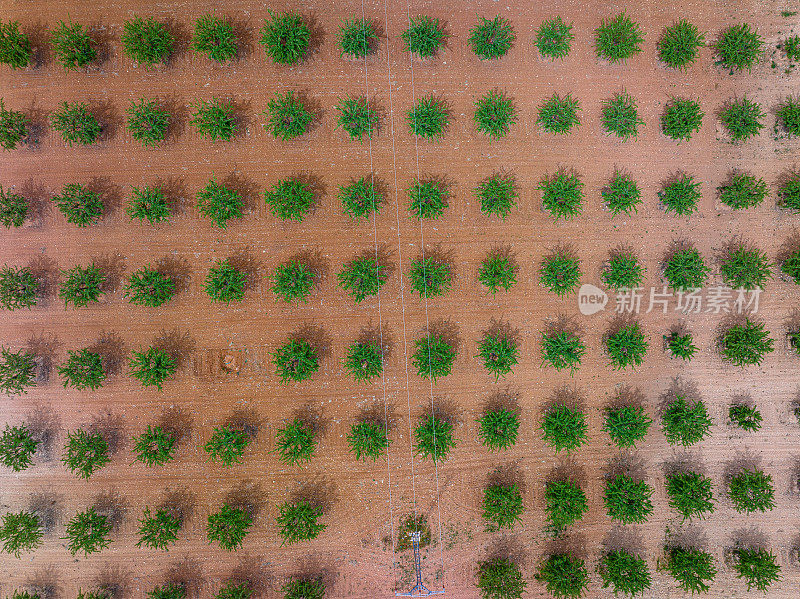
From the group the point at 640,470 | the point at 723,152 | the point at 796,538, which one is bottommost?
the point at 796,538

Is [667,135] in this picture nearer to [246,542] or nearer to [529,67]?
[529,67]

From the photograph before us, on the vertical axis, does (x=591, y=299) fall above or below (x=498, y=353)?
above

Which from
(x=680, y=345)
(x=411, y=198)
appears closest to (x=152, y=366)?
(x=411, y=198)

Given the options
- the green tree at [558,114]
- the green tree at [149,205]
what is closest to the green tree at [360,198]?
the green tree at [149,205]

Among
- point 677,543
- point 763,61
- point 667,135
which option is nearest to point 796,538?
point 677,543

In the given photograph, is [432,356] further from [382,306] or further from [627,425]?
[627,425]

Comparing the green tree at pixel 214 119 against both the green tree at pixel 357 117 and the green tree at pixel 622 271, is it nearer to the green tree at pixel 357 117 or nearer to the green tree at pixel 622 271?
the green tree at pixel 357 117
